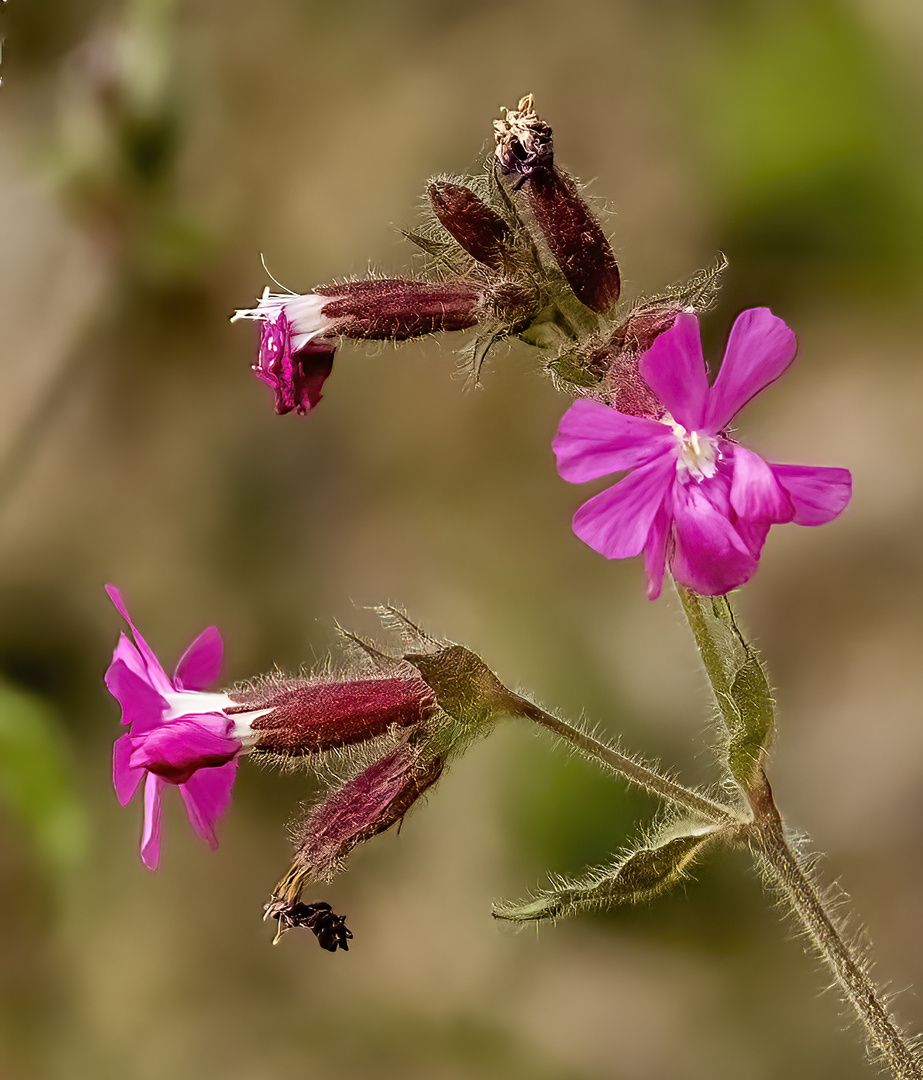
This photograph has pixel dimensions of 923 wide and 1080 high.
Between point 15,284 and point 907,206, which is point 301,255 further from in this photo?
point 907,206

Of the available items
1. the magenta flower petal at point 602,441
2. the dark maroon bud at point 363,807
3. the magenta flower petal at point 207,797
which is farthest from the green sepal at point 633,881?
the magenta flower petal at point 602,441

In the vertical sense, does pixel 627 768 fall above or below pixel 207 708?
below

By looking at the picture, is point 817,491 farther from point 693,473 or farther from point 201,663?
point 201,663

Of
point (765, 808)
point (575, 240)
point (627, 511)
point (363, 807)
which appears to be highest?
point (575, 240)

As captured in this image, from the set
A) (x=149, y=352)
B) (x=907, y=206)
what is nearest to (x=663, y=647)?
(x=907, y=206)

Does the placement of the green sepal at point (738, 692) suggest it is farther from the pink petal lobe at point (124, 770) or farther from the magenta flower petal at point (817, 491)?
the pink petal lobe at point (124, 770)

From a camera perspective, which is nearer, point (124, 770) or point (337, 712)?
point (124, 770)

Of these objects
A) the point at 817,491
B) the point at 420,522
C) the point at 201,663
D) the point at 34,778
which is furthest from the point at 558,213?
the point at 420,522
